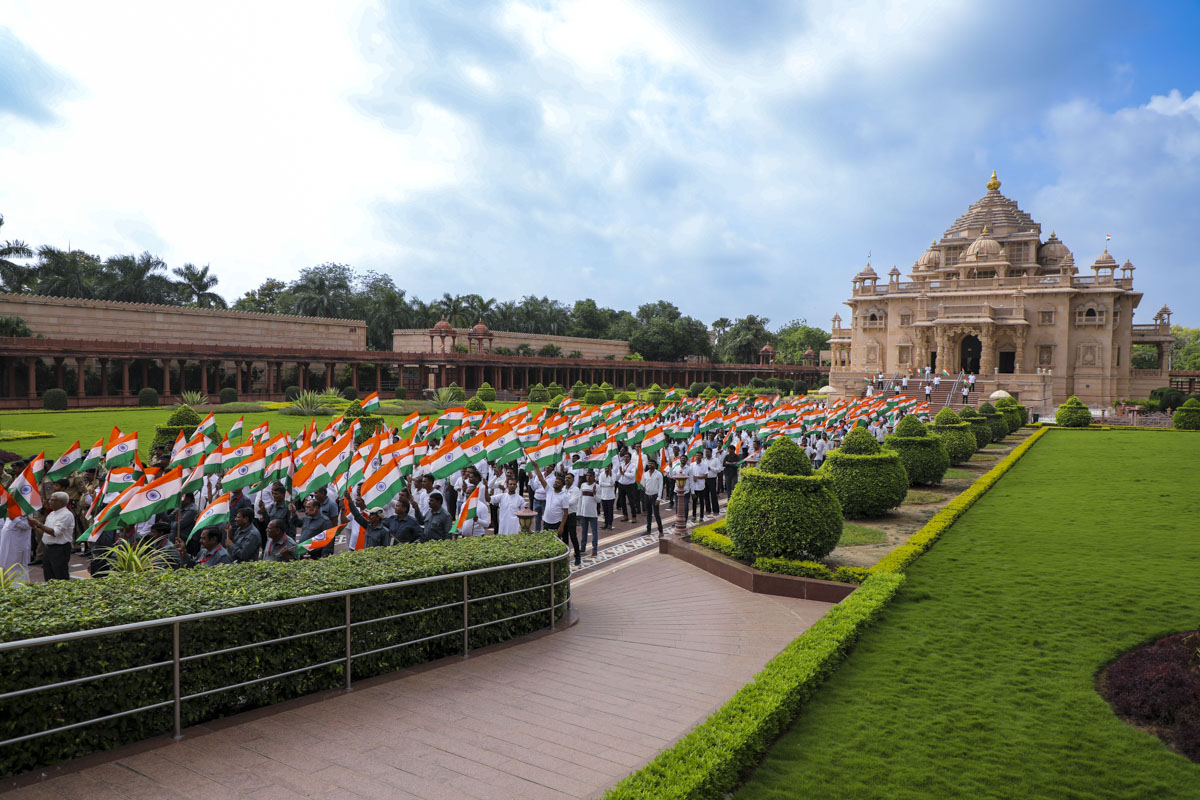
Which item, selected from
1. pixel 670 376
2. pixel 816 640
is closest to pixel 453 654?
pixel 816 640

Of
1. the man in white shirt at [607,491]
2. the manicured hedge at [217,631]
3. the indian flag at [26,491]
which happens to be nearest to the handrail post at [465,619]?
the manicured hedge at [217,631]

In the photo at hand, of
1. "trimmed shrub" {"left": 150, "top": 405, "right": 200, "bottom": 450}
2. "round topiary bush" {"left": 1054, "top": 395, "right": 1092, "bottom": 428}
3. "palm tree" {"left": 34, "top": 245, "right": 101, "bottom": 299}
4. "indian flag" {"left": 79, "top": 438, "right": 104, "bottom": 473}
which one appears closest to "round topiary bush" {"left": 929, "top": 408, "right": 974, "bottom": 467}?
"round topiary bush" {"left": 1054, "top": 395, "right": 1092, "bottom": 428}

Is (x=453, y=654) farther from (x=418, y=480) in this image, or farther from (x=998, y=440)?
(x=998, y=440)

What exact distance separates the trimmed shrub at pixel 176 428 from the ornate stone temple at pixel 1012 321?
41.9 meters

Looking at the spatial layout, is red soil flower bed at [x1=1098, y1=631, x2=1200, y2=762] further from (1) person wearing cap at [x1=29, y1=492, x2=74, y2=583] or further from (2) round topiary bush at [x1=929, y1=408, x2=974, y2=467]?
(2) round topiary bush at [x1=929, y1=408, x2=974, y2=467]

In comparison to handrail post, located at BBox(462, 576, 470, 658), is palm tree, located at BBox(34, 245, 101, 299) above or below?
above

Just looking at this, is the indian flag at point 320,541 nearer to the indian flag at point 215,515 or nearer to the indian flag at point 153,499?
the indian flag at point 215,515

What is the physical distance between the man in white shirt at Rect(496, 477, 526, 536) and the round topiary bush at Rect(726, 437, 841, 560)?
3372 mm

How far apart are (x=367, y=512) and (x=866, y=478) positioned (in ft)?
32.2

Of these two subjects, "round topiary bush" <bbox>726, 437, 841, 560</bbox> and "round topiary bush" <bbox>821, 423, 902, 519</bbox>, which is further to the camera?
"round topiary bush" <bbox>821, 423, 902, 519</bbox>

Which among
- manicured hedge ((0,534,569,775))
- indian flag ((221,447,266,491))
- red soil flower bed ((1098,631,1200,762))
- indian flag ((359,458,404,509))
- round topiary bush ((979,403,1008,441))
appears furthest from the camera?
round topiary bush ((979,403,1008,441))

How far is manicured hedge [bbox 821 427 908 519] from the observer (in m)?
15.3

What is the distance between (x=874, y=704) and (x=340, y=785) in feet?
14.7

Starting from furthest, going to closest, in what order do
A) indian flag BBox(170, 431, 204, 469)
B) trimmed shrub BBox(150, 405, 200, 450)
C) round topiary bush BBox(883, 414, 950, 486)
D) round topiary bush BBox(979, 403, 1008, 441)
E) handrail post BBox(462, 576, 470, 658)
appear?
round topiary bush BBox(979, 403, 1008, 441) → trimmed shrub BBox(150, 405, 200, 450) → round topiary bush BBox(883, 414, 950, 486) → indian flag BBox(170, 431, 204, 469) → handrail post BBox(462, 576, 470, 658)
